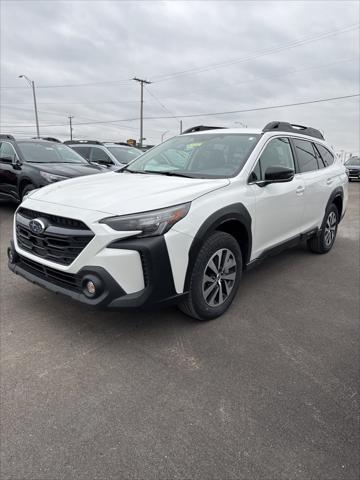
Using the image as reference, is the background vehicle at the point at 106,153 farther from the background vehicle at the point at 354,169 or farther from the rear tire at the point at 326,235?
the background vehicle at the point at 354,169

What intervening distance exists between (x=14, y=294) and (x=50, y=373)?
147 cm

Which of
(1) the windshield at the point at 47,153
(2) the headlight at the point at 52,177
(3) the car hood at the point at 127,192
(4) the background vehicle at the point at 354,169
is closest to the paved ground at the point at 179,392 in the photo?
(3) the car hood at the point at 127,192

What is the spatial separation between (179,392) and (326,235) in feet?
13.1

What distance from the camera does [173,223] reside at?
2615 millimetres

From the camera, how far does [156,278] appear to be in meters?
2.56

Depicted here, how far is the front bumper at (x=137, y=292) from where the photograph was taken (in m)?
2.49

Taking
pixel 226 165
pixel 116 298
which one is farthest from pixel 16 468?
pixel 226 165

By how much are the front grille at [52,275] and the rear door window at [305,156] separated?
123 inches

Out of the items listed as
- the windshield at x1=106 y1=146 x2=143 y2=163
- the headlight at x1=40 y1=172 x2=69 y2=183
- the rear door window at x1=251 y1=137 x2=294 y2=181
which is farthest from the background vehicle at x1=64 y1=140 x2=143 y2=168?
the rear door window at x1=251 y1=137 x2=294 y2=181

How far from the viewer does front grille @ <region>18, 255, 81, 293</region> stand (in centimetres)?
265

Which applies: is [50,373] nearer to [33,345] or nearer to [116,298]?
[33,345]

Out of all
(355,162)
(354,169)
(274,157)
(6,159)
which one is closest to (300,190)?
(274,157)

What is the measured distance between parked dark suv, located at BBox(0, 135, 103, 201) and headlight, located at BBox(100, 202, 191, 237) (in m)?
4.47

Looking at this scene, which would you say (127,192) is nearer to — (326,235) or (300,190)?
(300,190)
